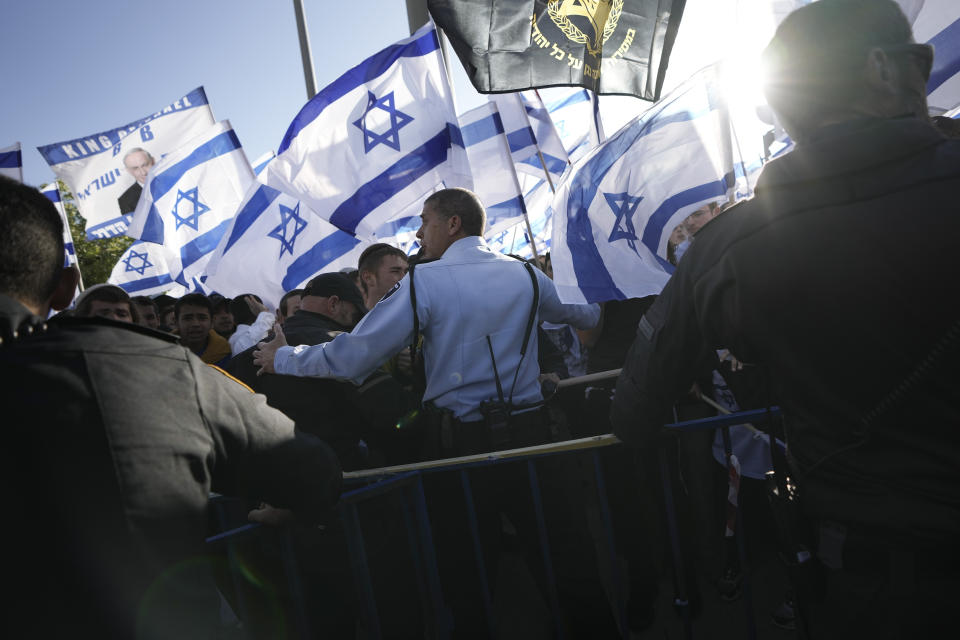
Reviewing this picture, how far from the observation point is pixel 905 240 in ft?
3.86

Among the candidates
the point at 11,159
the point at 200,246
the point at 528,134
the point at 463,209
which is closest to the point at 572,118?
the point at 528,134

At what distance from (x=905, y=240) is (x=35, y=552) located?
166 cm

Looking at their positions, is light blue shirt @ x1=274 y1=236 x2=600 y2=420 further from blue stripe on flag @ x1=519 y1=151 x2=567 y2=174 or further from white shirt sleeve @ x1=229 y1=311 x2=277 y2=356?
blue stripe on flag @ x1=519 y1=151 x2=567 y2=174

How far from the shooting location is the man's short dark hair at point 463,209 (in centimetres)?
321

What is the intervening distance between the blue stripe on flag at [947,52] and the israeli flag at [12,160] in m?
9.24

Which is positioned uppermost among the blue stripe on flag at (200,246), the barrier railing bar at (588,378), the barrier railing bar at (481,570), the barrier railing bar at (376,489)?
the blue stripe on flag at (200,246)

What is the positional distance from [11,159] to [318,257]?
4.97 meters

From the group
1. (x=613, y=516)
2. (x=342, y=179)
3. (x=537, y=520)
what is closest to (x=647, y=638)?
(x=613, y=516)

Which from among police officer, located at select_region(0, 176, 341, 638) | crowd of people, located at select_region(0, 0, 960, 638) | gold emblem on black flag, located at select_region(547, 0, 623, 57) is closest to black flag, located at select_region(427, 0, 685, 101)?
gold emblem on black flag, located at select_region(547, 0, 623, 57)

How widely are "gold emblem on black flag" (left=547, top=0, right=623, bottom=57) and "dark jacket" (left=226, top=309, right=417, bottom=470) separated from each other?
2.43m

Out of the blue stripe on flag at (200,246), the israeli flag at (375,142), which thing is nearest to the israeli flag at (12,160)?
the blue stripe on flag at (200,246)

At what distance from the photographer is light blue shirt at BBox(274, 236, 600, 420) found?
2717mm

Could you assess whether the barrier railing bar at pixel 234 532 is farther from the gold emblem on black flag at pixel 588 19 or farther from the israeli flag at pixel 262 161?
the israeli flag at pixel 262 161

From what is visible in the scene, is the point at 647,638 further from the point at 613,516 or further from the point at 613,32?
the point at 613,32
